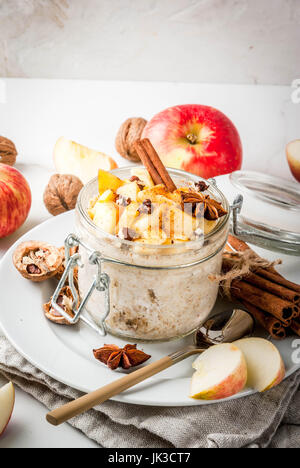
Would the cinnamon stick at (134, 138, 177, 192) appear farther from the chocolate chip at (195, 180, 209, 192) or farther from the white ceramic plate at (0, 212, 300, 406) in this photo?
the white ceramic plate at (0, 212, 300, 406)

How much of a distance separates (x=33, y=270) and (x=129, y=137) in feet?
2.65

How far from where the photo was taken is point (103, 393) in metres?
0.90

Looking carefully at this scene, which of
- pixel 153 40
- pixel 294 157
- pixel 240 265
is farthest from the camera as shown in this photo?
pixel 153 40

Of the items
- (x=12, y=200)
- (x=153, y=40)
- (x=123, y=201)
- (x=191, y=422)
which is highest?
(x=153, y=40)

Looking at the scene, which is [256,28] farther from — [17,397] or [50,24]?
[17,397]

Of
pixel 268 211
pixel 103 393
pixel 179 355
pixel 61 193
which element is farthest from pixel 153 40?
pixel 103 393

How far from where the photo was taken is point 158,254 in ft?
3.14

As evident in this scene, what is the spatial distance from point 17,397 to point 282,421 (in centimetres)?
51

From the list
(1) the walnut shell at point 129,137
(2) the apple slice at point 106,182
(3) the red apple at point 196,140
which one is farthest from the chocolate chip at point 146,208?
(1) the walnut shell at point 129,137

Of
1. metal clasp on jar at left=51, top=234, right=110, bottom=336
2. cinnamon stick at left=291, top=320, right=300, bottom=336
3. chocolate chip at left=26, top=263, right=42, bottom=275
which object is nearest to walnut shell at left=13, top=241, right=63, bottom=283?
chocolate chip at left=26, top=263, right=42, bottom=275

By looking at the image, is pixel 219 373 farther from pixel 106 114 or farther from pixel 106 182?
pixel 106 114

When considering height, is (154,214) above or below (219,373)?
above

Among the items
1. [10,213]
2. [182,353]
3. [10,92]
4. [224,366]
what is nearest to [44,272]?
[10,213]
